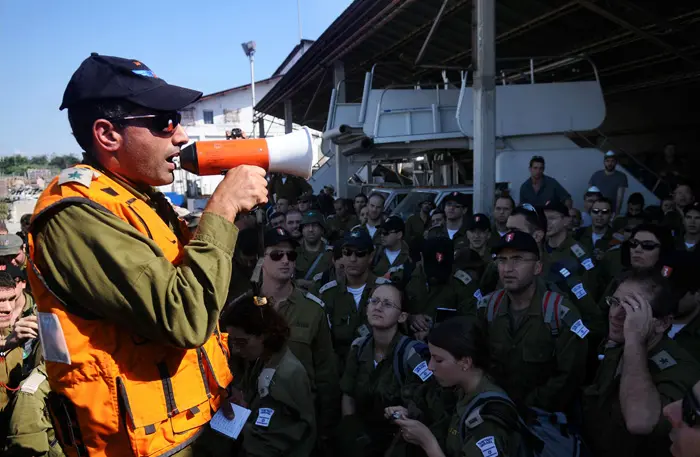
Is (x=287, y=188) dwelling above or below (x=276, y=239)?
below

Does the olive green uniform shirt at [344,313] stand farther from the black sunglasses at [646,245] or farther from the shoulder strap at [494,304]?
the black sunglasses at [646,245]

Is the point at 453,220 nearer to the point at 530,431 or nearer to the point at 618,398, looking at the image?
the point at 618,398

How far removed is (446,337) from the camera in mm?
2580

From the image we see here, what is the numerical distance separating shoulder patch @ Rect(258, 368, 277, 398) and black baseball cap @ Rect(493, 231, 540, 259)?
178 centimetres

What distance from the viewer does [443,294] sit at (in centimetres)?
454

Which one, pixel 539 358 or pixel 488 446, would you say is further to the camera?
pixel 539 358

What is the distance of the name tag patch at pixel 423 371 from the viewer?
301 centimetres

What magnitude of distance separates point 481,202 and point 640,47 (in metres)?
6.33

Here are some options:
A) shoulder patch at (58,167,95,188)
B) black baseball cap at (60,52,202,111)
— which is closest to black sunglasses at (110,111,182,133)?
black baseball cap at (60,52,202,111)

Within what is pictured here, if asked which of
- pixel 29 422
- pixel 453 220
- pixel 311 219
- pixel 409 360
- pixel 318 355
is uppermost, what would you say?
pixel 311 219

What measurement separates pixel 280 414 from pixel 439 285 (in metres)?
2.27

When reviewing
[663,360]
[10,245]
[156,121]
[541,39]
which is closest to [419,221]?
[541,39]

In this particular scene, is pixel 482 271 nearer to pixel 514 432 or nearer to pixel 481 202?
pixel 481 202

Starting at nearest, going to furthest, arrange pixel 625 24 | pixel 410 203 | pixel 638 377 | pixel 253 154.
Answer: pixel 253 154, pixel 638 377, pixel 625 24, pixel 410 203
